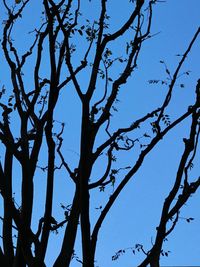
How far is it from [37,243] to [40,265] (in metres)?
0.51

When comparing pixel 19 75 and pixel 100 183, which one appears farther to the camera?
pixel 19 75

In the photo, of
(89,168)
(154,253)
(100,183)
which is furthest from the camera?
(100,183)

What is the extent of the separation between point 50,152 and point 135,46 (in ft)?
9.38

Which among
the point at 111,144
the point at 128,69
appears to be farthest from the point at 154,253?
the point at 128,69

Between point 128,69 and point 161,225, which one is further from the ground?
point 128,69

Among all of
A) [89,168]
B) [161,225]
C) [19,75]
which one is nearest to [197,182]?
[161,225]

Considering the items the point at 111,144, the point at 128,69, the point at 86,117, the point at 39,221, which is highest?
the point at 128,69

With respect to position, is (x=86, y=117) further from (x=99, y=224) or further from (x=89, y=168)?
(x=99, y=224)

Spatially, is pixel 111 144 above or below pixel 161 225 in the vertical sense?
above

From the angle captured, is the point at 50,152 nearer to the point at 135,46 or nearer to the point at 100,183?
the point at 100,183

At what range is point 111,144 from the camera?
9.20 meters

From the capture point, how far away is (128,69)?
30.0ft

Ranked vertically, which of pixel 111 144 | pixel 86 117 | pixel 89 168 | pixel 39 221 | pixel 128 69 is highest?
pixel 128 69

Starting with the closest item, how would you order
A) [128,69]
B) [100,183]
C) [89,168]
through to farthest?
1. [89,168]
2. [100,183]
3. [128,69]
